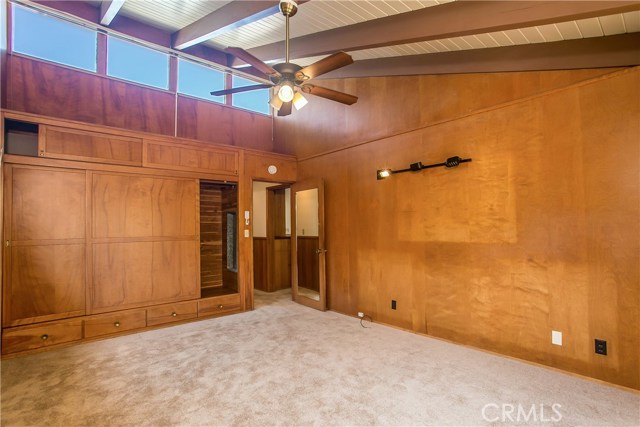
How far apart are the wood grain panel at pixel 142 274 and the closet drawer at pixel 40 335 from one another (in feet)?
0.93

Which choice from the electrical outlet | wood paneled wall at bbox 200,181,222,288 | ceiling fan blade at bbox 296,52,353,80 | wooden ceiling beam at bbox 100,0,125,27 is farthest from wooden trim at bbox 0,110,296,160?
the electrical outlet

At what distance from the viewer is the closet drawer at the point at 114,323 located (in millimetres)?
3590

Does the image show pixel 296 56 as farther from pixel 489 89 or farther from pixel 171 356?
pixel 171 356

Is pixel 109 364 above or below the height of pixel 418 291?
below

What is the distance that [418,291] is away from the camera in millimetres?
3789

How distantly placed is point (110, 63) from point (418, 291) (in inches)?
220

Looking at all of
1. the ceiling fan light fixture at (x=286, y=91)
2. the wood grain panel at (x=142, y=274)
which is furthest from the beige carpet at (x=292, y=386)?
the ceiling fan light fixture at (x=286, y=91)

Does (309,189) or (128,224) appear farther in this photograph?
(309,189)

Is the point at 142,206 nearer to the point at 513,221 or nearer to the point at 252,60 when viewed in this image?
the point at 252,60

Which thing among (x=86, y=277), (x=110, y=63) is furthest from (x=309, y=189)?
(x=110, y=63)

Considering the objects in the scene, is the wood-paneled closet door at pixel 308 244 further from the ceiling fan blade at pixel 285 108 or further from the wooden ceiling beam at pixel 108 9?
the wooden ceiling beam at pixel 108 9

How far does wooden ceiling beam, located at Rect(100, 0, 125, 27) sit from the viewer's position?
3.61 metres

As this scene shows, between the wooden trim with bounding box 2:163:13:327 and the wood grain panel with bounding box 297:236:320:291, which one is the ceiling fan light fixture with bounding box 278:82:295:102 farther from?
the wood grain panel with bounding box 297:236:320:291

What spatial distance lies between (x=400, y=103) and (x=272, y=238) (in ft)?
12.0
